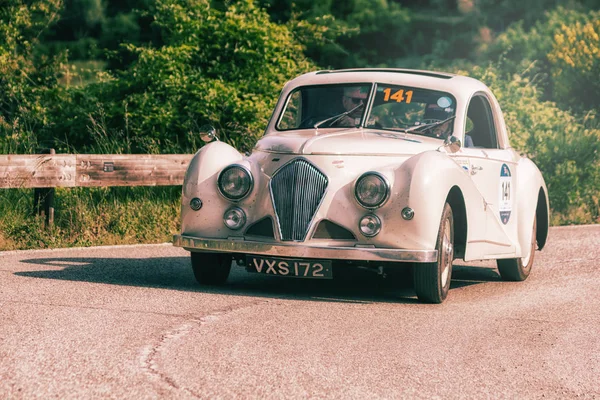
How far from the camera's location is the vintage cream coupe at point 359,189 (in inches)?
313

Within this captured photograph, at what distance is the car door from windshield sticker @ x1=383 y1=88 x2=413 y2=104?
640 millimetres

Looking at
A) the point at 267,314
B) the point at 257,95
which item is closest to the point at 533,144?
the point at 257,95

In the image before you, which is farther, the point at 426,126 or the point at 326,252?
the point at 426,126

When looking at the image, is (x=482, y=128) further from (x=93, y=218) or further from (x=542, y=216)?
(x=93, y=218)

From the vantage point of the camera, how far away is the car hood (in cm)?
825

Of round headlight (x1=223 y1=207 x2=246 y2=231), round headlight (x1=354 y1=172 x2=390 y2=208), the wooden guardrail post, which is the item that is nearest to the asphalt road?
round headlight (x1=223 y1=207 x2=246 y2=231)

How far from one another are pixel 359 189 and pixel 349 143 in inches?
20.8

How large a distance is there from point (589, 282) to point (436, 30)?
2647 cm

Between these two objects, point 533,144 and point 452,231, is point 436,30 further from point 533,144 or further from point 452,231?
point 452,231

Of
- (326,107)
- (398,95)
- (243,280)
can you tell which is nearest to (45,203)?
(243,280)

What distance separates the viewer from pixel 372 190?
795 centimetres

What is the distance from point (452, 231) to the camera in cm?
860

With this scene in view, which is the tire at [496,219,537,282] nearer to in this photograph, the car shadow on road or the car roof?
the car shadow on road

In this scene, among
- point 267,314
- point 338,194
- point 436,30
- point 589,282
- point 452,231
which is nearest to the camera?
point 267,314
